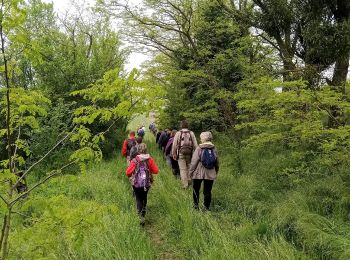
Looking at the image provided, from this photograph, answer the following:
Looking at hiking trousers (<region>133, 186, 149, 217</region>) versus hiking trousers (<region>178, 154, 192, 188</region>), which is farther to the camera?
hiking trousers (<region>178, 154, 192, 188</region>)

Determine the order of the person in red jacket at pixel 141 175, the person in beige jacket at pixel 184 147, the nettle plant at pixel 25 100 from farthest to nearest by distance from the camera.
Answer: the person in beige jacket at pixel 184 147, the person in red jacket at pixel 141 175, the nettle plant at pixel 25 100

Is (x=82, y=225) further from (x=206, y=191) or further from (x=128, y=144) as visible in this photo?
(x=128, y=144)

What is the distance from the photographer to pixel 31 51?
304cm

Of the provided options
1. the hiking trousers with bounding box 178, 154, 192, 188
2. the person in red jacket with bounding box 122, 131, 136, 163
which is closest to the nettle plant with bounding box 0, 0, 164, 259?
the hiking trousers with bounding box 178, 154, 192, 188

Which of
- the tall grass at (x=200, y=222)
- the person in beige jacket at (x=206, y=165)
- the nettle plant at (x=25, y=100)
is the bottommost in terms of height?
the tall grass at (x=200, y=222)

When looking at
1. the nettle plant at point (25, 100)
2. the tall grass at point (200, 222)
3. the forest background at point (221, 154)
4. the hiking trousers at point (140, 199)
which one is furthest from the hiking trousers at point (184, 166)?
the nettle plant at point (25, 100)

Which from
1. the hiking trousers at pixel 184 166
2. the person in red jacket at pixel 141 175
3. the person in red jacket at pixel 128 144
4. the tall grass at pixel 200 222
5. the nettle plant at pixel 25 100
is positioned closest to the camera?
the nettle plant at pixel 25 100

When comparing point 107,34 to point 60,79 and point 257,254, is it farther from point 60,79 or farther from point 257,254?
point 257,254

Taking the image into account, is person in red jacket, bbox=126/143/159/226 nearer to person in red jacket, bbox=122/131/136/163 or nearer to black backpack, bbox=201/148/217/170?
black backpack, bbox=201/148/217/170

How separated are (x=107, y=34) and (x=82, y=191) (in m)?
16.0

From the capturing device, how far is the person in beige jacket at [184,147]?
9539 mm

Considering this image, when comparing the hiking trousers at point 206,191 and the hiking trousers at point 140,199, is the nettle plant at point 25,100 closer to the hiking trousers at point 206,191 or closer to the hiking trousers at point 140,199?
the hiking trousers at point 140,199

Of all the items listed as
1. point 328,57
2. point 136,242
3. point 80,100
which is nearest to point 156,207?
point 136,242

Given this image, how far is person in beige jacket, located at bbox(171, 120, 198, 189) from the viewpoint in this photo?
954 centimetres
